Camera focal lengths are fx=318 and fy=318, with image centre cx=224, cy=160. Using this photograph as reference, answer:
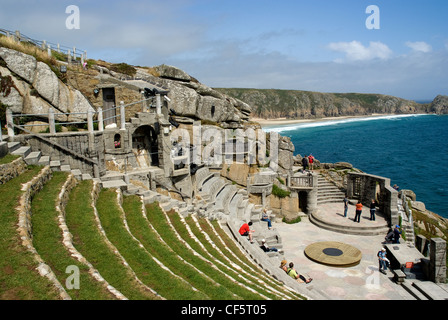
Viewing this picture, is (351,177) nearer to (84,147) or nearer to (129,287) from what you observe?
(84,147)

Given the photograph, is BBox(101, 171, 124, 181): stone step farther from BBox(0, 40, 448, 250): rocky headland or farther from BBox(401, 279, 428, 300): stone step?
BBox(401, 279, 428, 300): stone step

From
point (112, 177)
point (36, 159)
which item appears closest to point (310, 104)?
point (112, 177)

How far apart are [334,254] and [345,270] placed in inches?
58.1

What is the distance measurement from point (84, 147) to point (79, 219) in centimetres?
663

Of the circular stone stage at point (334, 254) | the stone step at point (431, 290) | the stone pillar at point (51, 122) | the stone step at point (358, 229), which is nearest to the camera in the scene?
the stone step at point (431, 290)

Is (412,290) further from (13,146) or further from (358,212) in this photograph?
(13,146)

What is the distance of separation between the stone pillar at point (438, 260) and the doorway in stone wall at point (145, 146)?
51.4 ft

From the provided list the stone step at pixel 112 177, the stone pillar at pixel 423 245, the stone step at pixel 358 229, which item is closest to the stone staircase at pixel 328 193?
the stone step at pixel 358 229

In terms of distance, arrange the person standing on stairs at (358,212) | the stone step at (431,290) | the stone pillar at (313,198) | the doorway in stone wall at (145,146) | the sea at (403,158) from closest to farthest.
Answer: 1. the stone step at (431,290)
2. the doorway in stone wall at (145,146)
3. the person standing on stairs at (358,212)
4. the stone pillar at (313,198)
5. the sea at (403,158)

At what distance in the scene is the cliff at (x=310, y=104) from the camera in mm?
165625

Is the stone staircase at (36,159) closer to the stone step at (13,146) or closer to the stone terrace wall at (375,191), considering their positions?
the stone step at (13,146)

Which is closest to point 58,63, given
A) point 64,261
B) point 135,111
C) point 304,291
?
point 135,111

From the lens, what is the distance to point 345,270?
16.9 meters

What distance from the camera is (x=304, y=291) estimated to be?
40.7ft
